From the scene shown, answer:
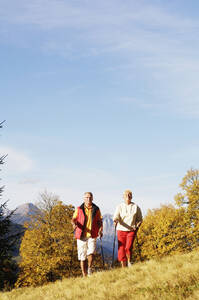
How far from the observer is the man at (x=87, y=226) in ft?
34.8

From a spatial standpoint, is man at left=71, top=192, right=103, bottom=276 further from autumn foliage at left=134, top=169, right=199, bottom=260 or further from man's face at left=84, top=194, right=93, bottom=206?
autumn foliage at left=134, top=169, right=199, bottom=260

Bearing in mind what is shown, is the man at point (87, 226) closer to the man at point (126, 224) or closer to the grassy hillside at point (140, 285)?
the man at point (126, 224)

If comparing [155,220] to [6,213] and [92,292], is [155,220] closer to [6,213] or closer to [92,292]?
[6,213]

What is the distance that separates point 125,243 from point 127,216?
808mm

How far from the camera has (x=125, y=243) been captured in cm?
1079

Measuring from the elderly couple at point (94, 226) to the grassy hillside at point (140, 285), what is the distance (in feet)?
2.99

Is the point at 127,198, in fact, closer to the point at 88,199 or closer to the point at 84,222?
the point at 88,199

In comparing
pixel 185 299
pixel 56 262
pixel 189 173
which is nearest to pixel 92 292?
pixel 185 299

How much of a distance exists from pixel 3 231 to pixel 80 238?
8160 mm

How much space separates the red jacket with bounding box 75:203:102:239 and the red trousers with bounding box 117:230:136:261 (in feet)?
2.22

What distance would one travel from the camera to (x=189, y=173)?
138 ft

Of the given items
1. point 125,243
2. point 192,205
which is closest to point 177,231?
point 192,205

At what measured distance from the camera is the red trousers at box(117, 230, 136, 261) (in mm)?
10641

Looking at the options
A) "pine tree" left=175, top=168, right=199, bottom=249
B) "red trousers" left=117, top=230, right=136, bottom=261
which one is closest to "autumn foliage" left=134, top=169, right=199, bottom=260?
"pine tree" left=175, top=168, right=199, bottom=249
